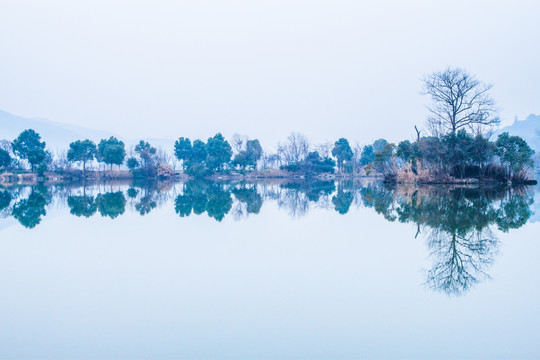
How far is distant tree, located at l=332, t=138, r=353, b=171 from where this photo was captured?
54.6 m

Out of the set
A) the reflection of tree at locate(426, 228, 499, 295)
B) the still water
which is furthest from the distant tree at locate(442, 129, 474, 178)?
the reflection of tree at locate(426, 228, 499, 295)

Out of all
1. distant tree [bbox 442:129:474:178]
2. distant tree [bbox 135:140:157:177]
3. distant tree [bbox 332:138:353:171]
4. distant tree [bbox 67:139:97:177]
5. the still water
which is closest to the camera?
the still water

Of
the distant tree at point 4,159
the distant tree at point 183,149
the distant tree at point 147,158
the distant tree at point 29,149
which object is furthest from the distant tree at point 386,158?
the distant tree at point 4,159

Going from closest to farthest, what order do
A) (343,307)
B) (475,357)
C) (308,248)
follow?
(475,357)
(343,307)
(308,248)

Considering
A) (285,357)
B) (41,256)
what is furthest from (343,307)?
(41,256)

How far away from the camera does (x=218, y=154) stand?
49.8 meters

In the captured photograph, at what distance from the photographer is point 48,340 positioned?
330cm

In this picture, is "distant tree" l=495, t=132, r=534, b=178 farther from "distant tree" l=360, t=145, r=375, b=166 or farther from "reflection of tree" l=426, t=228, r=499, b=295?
"distant tree" l=360, t=145, r=375, b=166

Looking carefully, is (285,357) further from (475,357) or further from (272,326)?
(475,357)

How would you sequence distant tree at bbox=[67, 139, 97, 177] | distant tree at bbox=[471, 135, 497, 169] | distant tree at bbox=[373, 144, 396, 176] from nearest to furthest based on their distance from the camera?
distant tree at bbox=[471, 135, 497, 169] → distant tree at bbox=[373, 144, 396, 176] → distant tree at bbox=[67, 139, 97, 177]

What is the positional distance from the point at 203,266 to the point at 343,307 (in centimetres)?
226

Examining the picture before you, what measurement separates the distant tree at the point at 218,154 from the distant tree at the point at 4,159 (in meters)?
21.5

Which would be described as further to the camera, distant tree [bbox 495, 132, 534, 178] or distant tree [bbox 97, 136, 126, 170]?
distant tree [bbox 97, 136, 126, 170]

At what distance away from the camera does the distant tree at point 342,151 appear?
5460 cm
